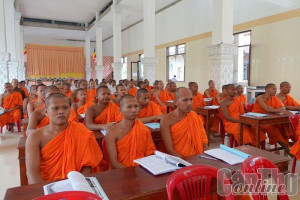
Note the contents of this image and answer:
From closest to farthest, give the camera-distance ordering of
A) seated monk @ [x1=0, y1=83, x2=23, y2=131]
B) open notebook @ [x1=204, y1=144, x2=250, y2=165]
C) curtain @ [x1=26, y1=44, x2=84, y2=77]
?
open notebook @ [x1=204, y1=144, x2=250, y2=165], seated monk @ [x1=0, y1=83, x2=23, y2=131], curtain @ [x1=26, y1=44, x2=84, y2=77]

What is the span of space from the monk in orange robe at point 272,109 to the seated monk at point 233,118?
0.70 ft

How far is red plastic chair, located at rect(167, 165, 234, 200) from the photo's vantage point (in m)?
1.51

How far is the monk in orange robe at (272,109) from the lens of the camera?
4.67 m

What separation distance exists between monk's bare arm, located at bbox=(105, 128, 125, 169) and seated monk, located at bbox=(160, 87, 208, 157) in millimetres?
581

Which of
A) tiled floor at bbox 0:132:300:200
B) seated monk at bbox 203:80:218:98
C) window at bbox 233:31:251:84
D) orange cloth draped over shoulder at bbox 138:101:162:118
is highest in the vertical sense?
window at bbox 233:31:251:84

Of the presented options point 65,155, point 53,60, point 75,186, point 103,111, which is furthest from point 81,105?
point 53,60

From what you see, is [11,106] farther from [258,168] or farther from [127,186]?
[258,168]

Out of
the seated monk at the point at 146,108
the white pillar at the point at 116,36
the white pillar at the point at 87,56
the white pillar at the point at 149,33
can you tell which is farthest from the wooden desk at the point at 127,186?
the white pillar at the point at 87,56

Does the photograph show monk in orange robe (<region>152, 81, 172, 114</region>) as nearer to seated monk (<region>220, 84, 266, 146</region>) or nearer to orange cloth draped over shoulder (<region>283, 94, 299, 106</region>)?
seated monk (<region>220, 84, 266, 146</region>)

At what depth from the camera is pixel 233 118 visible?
4.80m

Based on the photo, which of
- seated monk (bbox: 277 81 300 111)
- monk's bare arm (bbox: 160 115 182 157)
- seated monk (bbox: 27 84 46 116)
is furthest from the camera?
seated monk (bbox: 277 81 300 111)

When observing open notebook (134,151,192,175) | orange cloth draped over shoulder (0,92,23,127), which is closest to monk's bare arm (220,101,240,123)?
open notebook (134,151,192,175)

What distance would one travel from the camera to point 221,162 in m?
2.05

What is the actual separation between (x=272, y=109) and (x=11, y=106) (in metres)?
6.65
